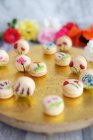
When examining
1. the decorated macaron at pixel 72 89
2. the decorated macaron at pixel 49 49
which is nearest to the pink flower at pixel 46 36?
the decorated macaron at pixel 49 49

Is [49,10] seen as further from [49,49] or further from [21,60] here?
[21,60]

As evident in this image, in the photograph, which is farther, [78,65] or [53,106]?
[78,65]

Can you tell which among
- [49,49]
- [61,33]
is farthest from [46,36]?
[49,49]

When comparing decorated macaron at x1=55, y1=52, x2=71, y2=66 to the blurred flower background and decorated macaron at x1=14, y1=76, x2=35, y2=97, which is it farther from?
the blurred flower background

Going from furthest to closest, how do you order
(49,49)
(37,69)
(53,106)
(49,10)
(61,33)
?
(49,10)
(61,33)
(49,49)
(37,69)
(53,106)

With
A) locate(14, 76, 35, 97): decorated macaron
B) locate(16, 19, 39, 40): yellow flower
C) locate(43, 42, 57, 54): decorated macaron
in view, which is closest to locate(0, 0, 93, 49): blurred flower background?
locate(16, 19, 39, 40): yellow flower

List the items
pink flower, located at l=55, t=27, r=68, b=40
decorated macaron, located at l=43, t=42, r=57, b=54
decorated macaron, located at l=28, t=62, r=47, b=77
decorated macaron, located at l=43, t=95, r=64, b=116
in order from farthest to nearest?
pink flower, located at l=55, t=27, r=68, b=40
decorated macaron, located at l=43, t=42, r=57, b=54
decorated macaron, located at l=28, t=62, r=47, b=77
decorated macaron, located at l=43, t=95, r=64, b=116

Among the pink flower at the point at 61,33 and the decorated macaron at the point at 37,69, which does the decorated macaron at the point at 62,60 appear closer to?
the decorated macaron at the point at 37,69
